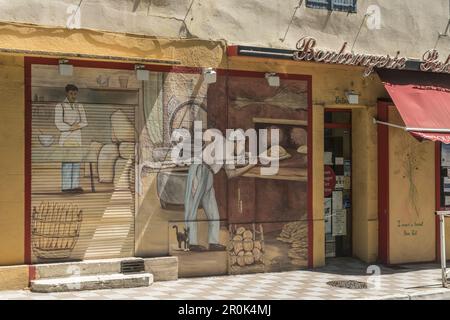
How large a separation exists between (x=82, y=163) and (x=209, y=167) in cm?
226

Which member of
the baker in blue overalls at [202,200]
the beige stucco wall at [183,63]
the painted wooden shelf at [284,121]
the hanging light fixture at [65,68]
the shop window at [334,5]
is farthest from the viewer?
the shop window at [334,5]

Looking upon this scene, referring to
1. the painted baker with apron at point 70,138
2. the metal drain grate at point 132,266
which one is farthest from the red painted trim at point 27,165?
the metal drain grate at point 132,266

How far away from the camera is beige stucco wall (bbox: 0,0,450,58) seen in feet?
34.0

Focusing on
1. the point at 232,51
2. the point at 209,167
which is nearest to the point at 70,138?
the point at 209,167

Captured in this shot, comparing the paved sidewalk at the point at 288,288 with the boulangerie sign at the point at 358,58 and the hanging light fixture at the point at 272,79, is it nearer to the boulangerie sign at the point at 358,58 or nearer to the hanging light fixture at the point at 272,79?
the hanging light fixture at the point at 272,79

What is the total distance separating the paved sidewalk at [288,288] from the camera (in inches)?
376

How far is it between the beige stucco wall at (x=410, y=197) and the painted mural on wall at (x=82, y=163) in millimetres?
5361

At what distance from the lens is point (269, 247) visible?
464 inches

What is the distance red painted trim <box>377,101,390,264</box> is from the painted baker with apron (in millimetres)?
6021

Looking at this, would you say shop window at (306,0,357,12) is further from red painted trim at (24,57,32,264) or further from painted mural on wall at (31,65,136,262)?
red painted trim at (24,57,32,264)

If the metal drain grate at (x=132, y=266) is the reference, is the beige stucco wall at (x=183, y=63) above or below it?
above

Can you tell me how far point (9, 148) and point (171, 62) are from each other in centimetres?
301

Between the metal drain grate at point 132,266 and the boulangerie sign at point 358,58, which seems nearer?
the metal drain grate at point 132,266
